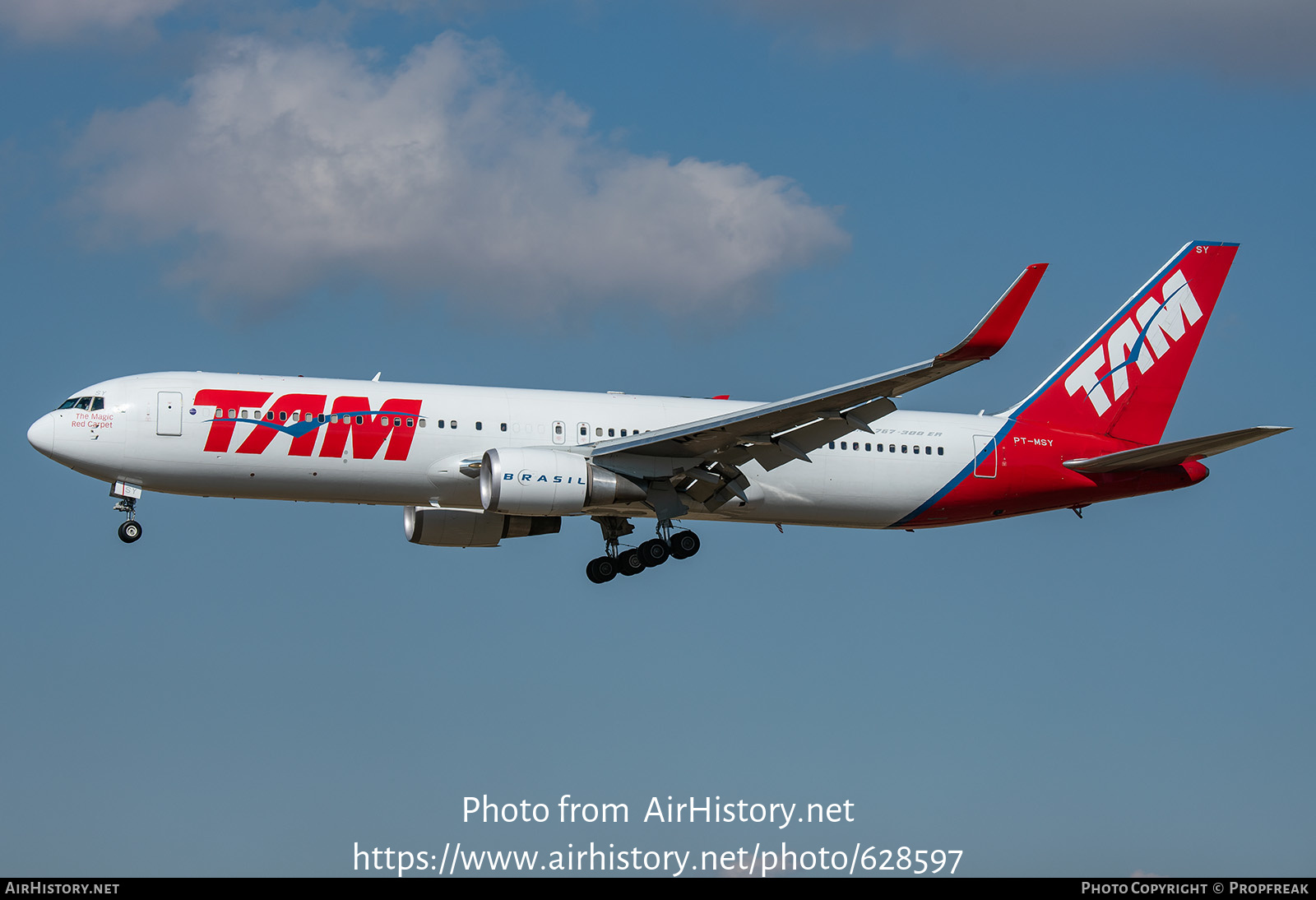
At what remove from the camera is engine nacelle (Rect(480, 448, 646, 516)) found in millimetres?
34594

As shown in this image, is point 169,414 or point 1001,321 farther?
point 169,414

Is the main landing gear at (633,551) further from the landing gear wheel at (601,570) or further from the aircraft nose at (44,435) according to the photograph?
the aircraft nose at (44,435)

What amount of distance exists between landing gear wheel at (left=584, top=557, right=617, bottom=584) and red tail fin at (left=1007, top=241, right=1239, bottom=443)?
37.8 ft

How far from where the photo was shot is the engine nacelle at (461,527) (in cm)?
3975

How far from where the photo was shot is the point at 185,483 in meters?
35.1

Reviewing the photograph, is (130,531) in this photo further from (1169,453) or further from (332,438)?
(1169,453)

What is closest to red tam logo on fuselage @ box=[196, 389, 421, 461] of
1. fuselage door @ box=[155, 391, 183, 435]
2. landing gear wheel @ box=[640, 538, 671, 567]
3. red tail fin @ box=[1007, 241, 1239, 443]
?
fuselage door @ box=[155, 391, 183, 435]

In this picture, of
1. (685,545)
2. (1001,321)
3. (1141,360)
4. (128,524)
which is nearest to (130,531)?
(128,524)

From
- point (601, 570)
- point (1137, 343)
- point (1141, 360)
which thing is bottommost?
point (601, 570)

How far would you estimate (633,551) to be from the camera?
39.4m

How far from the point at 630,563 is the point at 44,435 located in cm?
1447

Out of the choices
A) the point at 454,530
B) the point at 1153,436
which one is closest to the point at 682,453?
the point at 454,530

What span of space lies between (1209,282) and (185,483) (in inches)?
1122

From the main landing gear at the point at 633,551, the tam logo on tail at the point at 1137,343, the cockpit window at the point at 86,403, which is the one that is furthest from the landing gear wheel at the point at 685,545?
the cockpit window at the point at 86,403
